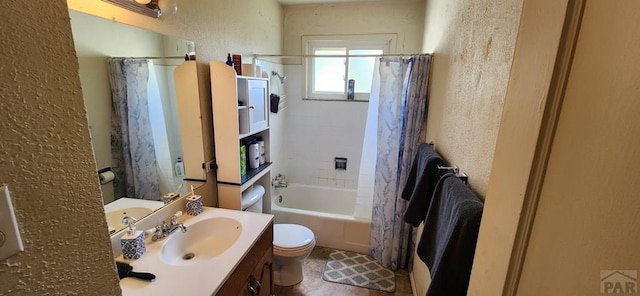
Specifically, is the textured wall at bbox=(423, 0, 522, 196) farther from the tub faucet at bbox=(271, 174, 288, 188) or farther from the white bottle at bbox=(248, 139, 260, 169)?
the tub faucet at bbox=(271, 174, 288, 188)

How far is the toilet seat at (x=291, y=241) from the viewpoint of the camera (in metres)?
1.95

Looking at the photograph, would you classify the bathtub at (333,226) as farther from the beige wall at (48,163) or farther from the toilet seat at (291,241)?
the beige wall at (48,163)

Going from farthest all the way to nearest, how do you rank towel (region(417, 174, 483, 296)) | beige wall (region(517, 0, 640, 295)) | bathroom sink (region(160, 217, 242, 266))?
1. bathroom sink (region(160, 217, 242, 266))
2. towel (region(417, 174, 483, 296))
3. beige wall (region(517, 0, 640, 295))

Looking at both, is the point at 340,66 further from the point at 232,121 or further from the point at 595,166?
the point at 595,166

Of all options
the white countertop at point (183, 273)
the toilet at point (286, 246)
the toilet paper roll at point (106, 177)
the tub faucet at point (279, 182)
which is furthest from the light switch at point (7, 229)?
the tub faucet at point (279, 182)

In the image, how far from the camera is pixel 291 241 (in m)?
2.01

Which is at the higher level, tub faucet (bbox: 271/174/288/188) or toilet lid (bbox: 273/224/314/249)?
tub faucet (bbox: 271/174/288/188)

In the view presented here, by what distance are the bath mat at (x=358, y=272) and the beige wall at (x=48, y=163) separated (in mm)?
1963

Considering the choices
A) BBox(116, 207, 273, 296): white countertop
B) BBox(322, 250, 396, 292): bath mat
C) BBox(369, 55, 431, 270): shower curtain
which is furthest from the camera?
BBox(322, 250, 396, 292): bath mat

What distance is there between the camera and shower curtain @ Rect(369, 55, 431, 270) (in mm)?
2062

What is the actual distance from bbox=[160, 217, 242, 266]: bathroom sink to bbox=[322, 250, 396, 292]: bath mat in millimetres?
1086

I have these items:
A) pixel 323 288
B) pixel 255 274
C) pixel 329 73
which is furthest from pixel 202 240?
pixel 329 73

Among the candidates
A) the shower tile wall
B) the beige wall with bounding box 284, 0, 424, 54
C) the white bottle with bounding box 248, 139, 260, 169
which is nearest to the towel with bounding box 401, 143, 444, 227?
the white bottle with bounding box 248, 139, 260, 169

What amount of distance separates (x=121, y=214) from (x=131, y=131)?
1.23 feet
